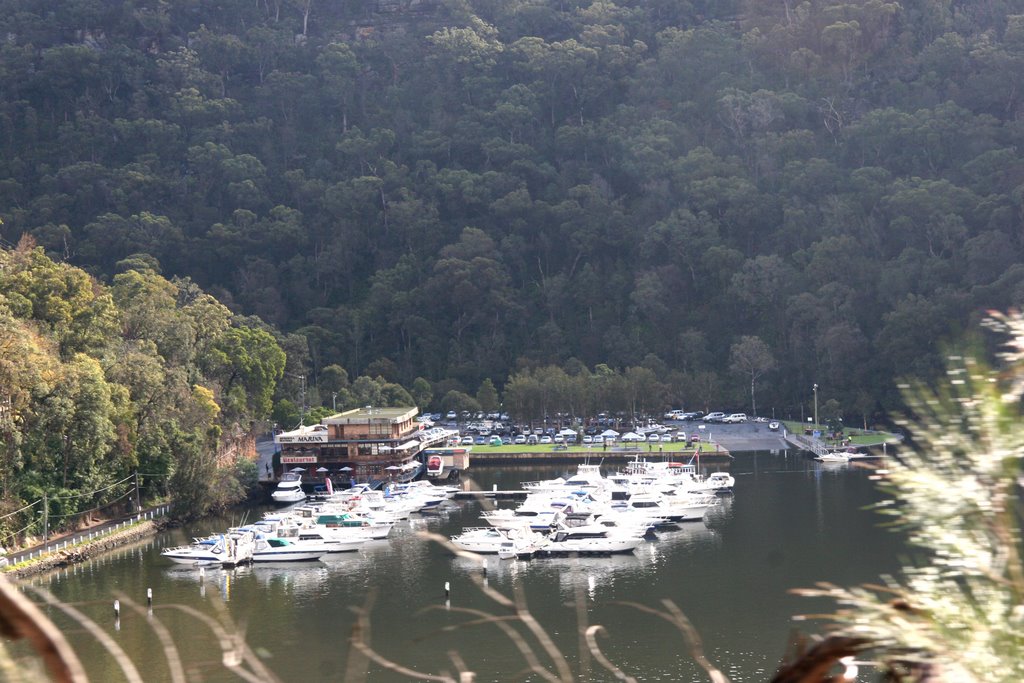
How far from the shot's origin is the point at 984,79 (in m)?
55.2

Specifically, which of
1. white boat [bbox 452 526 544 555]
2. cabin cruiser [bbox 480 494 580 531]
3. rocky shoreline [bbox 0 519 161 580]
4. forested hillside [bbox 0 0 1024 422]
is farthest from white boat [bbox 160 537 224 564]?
forested hillside [bbox 0 0 1024 422]

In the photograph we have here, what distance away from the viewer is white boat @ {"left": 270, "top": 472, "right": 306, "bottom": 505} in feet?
99.6

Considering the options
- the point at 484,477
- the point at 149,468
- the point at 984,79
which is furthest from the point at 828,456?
the point at 984,79

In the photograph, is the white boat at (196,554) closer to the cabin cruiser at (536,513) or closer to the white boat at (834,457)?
the cabin cruiser at (536,513)

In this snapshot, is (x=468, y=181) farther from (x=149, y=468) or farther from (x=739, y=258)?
(x=149, y=468)

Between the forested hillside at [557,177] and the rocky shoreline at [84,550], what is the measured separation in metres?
21.4

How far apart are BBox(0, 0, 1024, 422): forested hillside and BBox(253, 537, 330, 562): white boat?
77.0 feet

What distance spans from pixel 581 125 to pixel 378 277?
13.6m

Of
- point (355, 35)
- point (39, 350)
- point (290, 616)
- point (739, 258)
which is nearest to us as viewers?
point (290, 616)

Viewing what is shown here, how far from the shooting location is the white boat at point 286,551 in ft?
74.7

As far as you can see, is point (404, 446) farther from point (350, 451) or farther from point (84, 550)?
point (84, 550)

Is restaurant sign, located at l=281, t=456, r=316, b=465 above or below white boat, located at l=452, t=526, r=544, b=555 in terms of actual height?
above

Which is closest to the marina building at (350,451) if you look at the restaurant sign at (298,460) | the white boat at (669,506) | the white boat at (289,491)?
the restaurant sign at (298,460)

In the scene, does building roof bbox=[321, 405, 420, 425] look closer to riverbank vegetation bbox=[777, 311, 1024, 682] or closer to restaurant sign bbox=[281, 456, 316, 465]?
restaurant sign bbox=[281, 456, 316, 465]
